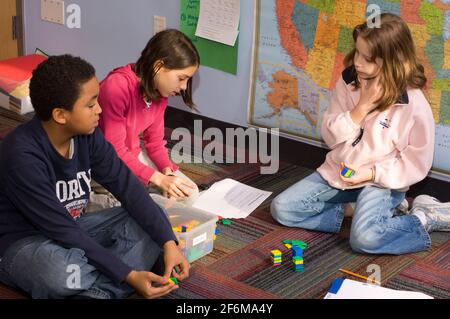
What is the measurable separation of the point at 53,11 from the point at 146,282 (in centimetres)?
193

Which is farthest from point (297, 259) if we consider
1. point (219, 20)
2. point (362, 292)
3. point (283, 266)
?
point (219, 20)

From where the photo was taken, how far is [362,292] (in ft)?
6.04

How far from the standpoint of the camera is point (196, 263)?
2027 mm

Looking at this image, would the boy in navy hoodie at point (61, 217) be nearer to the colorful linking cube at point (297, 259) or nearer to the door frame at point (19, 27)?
the colorful linking cube at point (297, 259)

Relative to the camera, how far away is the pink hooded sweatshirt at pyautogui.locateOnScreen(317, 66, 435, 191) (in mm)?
2143

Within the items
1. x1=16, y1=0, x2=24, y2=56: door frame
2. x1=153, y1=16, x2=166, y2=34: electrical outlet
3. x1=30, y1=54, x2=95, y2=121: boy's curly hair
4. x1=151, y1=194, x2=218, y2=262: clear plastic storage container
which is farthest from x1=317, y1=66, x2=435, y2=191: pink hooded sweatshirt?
x1=16, y1=0, x2=24, y2=56: door frame

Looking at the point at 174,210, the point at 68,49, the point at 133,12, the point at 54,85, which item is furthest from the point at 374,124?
the point at 68,49

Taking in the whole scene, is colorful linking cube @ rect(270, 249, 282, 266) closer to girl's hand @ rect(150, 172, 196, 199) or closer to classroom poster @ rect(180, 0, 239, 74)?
girl's hand @ rect(150, 172, 196, 199)

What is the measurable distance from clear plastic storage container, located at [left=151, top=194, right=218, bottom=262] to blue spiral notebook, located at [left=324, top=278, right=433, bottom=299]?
37cm

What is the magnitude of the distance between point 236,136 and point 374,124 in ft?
2.63

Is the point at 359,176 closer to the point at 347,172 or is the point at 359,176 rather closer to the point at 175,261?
the point at 347,172

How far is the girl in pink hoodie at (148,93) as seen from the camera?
2.11 meters

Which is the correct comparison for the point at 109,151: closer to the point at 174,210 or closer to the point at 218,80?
the point at 174,210

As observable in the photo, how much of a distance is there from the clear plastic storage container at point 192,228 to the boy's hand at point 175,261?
0.47 ft
